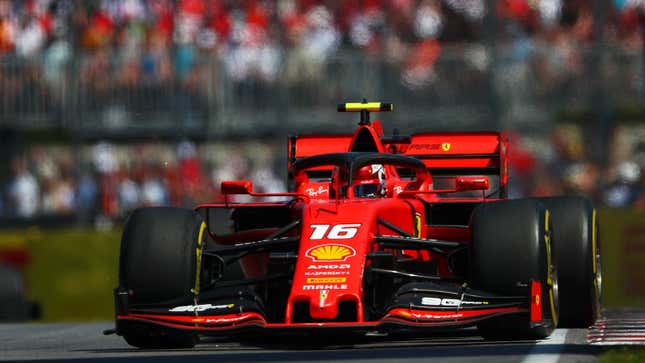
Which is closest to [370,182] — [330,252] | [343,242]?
[343,242]

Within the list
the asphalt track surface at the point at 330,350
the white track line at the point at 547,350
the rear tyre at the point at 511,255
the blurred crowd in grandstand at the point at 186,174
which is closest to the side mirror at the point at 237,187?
the asphalt track surface at the point at 330,350

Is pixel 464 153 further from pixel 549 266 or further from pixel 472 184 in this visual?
pixel 549 266

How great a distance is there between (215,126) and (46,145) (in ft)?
7.19

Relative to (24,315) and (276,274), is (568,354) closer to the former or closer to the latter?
(276,274)

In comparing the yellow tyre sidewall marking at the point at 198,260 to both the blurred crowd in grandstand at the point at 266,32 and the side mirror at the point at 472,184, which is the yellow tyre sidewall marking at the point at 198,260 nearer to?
the side mirror at the point at 472,184

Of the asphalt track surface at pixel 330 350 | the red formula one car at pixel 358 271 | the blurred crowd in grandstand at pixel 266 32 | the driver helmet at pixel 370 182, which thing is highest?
the blurred crowd in grandstand at pixel 266 32

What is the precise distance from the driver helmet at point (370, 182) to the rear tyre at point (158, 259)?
5.21 feet

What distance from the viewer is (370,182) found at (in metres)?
10.7

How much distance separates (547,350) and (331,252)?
1445 millimetres

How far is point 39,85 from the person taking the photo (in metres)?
19.2

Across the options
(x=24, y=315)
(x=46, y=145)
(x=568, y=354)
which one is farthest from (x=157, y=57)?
(x=568, y=354)

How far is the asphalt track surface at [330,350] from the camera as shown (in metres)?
8.16

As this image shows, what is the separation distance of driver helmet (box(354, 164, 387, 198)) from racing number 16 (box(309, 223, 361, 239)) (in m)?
1.28

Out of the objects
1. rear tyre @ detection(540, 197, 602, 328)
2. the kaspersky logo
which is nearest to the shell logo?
the kaspersky logo
